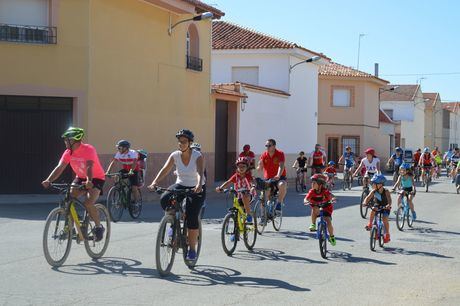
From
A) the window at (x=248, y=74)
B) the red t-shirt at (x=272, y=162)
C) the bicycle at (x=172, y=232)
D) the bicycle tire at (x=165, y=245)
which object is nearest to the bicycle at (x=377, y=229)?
the red t-shirt at (x=272, y=162)

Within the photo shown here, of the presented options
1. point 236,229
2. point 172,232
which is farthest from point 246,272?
point 236,229

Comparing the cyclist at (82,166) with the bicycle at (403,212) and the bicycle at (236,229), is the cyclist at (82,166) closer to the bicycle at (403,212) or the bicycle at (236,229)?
the bicycle at (236,229)

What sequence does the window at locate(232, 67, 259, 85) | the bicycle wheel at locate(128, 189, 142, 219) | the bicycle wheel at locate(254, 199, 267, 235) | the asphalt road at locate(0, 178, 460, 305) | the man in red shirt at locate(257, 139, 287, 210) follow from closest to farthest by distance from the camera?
the asphalt road at locate(0, 178, 460, 305), the bicycle wheel at locate(254, 199, 267, 235), the man in red shirt at locate(257, 139, 287, 210), the bicycle wheel at locate(128, 189, 142, 219), the window at locate(232, 67, 259, 85)

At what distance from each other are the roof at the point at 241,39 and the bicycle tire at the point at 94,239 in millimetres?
25326

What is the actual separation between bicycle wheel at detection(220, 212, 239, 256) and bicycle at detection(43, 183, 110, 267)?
2.01 meters

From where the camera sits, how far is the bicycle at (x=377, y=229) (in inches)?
478

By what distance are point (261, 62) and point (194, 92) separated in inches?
402

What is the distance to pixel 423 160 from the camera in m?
29.8

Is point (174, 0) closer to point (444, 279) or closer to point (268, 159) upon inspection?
point (268, 159)

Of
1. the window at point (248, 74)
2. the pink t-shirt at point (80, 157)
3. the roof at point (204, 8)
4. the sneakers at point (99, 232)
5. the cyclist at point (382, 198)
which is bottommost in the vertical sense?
the sneakers at point (99, 232)

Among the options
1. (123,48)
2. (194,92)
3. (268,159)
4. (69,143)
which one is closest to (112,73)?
(123,48)

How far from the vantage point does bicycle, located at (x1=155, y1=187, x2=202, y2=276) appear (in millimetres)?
8984

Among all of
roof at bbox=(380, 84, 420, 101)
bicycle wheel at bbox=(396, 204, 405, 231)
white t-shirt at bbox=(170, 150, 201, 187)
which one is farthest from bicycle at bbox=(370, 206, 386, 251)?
roof at bbox=(380, 84, 420, 101)

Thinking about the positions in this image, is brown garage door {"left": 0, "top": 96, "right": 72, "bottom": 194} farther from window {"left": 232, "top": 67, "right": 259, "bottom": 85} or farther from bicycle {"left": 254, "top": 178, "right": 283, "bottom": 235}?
window {"left": 232, "top": 67, "right": 259, "bottom": 85}
